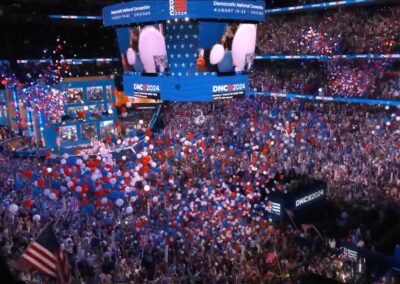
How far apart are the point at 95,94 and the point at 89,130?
2583mm

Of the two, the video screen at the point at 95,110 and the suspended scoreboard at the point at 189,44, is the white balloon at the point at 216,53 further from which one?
the video screen at the point at 95,110

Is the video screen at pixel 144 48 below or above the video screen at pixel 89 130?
above

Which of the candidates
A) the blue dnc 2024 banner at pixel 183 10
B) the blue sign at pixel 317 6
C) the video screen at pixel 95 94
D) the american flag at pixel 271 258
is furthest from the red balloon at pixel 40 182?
the blue sign at pixel 317 6

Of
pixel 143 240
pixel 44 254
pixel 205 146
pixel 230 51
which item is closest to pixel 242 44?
pixel 230 51

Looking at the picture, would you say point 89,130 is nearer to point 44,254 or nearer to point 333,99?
point 333,99

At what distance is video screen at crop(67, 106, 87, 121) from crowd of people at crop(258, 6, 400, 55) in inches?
505

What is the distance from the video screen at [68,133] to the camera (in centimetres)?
2675

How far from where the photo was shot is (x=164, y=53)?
11945 mm

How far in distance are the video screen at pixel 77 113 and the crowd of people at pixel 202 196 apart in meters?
7.24

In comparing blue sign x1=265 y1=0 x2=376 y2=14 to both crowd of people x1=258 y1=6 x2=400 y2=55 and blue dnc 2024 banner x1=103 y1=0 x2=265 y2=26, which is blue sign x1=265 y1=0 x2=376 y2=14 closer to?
crowd of people x1=258 y1=6 x2=400 y2=55

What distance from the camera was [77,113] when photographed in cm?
2719

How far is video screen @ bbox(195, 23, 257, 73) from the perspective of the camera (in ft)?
38.2

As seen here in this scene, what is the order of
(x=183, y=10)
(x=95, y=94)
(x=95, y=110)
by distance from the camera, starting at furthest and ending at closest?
1. (x=95, y=110)
2. (x=95, y=94)
3. (x=183, y=10)

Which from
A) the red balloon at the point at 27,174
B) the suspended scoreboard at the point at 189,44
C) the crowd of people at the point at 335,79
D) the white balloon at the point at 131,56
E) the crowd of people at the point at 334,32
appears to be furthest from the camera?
the crowd of people at the point at 335,79
